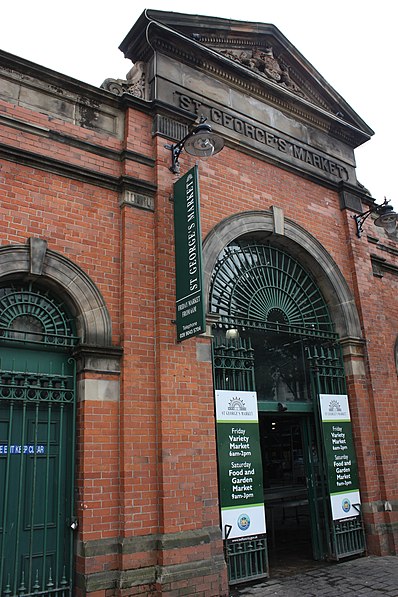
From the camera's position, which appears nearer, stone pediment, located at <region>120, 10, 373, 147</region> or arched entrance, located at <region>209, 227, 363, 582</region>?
arched entrance, located at <region>209, 227, 363, 582</region>

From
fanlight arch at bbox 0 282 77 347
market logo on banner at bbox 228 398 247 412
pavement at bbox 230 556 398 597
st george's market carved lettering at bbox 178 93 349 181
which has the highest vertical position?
st george's market carved lettering at bbox 178 93 349 181

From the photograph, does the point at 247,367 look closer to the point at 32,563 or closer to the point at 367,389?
the point at 367,389

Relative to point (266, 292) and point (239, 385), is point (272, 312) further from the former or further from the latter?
point (239, 385)

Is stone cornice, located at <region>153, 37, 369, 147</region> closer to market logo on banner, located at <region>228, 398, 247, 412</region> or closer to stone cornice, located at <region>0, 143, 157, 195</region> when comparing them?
stone cornice, located at <region>0, 143, 157, 195</region>

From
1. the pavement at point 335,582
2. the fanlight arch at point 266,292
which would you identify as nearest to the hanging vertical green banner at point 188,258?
the fanlight arch at point 266,292

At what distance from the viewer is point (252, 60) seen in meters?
9.05

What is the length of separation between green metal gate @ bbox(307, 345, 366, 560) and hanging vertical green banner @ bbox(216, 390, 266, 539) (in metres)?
1.47

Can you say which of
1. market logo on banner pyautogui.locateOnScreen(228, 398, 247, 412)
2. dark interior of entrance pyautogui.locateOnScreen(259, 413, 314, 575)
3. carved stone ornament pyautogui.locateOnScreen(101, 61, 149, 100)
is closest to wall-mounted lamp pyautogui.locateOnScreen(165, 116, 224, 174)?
carved stone ornament pyautogui.locateOnScreen(101, 61, 149, 100)

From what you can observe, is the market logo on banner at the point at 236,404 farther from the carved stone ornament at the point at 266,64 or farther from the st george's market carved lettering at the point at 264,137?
the carved stone ornament at the point at 266,64

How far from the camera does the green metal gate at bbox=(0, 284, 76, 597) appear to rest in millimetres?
5277

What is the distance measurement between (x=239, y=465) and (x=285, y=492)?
4054 mm

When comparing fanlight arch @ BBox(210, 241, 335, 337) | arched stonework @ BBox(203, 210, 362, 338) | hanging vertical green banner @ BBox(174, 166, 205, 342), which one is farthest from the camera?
arched stonework @ BBox(203, 210, 362, 338)

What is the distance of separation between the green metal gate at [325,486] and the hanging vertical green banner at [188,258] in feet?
9.92

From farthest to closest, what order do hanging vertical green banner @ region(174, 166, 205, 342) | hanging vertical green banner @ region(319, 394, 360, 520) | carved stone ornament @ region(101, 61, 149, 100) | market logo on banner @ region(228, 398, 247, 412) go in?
hanging vertical green banner @ region(319, 394, 360, 520) → carved stone ornament @ region(101, 61, 149, 100) → market logo on banner @ region(228, 398, 247, 412) → hanging vertical green banner @ region(174, 166, 205, 342)
